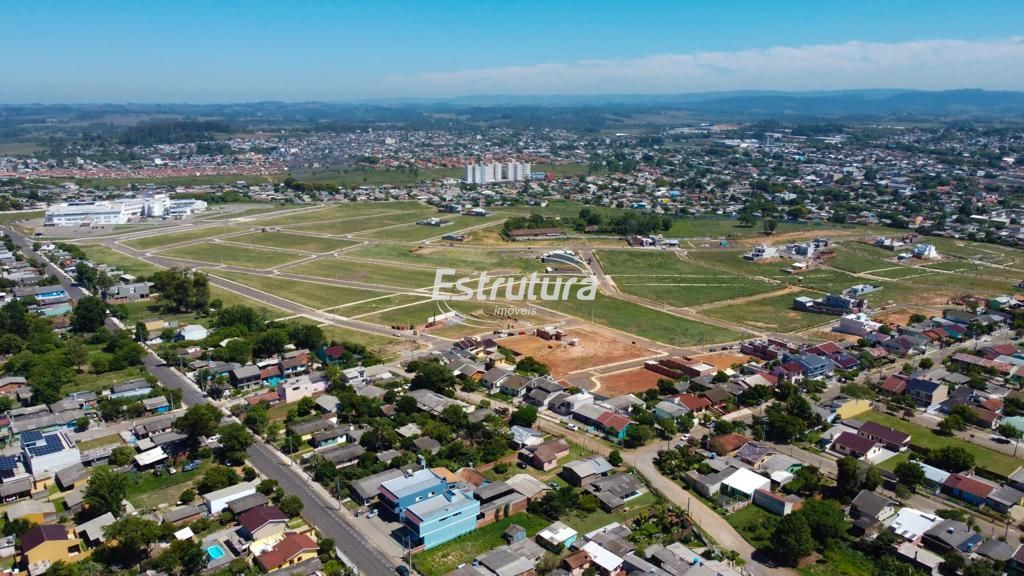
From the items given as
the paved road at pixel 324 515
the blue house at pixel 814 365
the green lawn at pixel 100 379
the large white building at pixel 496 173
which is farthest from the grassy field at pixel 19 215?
the blue house at pixel 814 365

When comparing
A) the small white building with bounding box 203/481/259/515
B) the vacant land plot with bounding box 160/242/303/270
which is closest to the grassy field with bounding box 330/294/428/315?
the vacant land plot with bounding box 160/242/303/270

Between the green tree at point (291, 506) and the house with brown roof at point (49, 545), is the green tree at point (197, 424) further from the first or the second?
the green tree at point (291, 506)

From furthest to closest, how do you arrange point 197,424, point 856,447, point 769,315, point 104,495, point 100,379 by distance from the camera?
1. point 769,315
2. point 100,379
3. point 197,424
4. point 856,447
5. point 104,495

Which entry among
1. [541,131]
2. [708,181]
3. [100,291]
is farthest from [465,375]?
[541,131]

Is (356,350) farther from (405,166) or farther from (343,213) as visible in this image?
(405,166)

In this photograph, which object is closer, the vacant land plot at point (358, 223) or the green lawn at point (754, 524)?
the green lawn at point (754, 524)

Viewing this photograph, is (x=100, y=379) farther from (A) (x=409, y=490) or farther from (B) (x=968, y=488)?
(B) (x=968, y=488)

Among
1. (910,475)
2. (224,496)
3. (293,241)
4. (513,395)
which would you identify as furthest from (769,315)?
(293,241)
